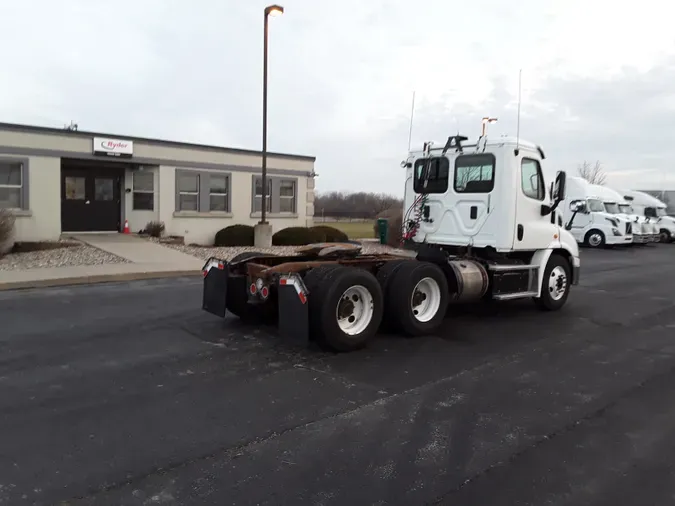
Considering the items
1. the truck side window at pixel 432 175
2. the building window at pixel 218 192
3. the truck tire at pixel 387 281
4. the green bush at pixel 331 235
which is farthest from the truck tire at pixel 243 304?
the building window at pixel 218 192

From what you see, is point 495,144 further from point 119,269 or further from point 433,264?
point 119,269

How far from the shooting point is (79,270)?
13039mm

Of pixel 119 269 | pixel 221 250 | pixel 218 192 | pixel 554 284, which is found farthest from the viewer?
pixel 218 192

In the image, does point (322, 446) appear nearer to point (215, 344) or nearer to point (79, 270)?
point (215, 344)

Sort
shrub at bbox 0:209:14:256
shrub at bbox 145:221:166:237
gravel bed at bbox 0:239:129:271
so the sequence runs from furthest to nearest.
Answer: shrub at bbox 145:221:166:237 < shrub at bbox 0:209:14:256 < gravel bed at bbox 0:239:129:271

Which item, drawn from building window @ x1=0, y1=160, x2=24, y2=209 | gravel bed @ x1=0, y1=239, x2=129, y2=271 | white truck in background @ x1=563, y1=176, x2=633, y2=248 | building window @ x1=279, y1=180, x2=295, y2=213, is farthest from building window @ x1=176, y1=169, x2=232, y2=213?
white truck in background @ x1=563, y1=176, x2=633, y2=248

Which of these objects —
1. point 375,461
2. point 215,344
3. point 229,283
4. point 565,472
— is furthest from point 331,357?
point 565,472

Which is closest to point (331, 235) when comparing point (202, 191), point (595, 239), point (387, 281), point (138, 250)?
point (202, 191)

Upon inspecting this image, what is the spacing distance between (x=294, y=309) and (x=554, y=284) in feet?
16.4

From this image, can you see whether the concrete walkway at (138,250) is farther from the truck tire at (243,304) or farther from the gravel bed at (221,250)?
the truck tire at (243,304)

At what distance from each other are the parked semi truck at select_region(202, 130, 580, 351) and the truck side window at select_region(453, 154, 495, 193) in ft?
0.05

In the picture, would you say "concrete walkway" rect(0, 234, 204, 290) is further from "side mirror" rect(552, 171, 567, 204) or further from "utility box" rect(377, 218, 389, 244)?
"utility box" rect(377, 218, 389, 244)

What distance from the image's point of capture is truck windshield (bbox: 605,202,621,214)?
94.3 feet

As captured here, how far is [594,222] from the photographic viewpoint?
27781 millimetres
